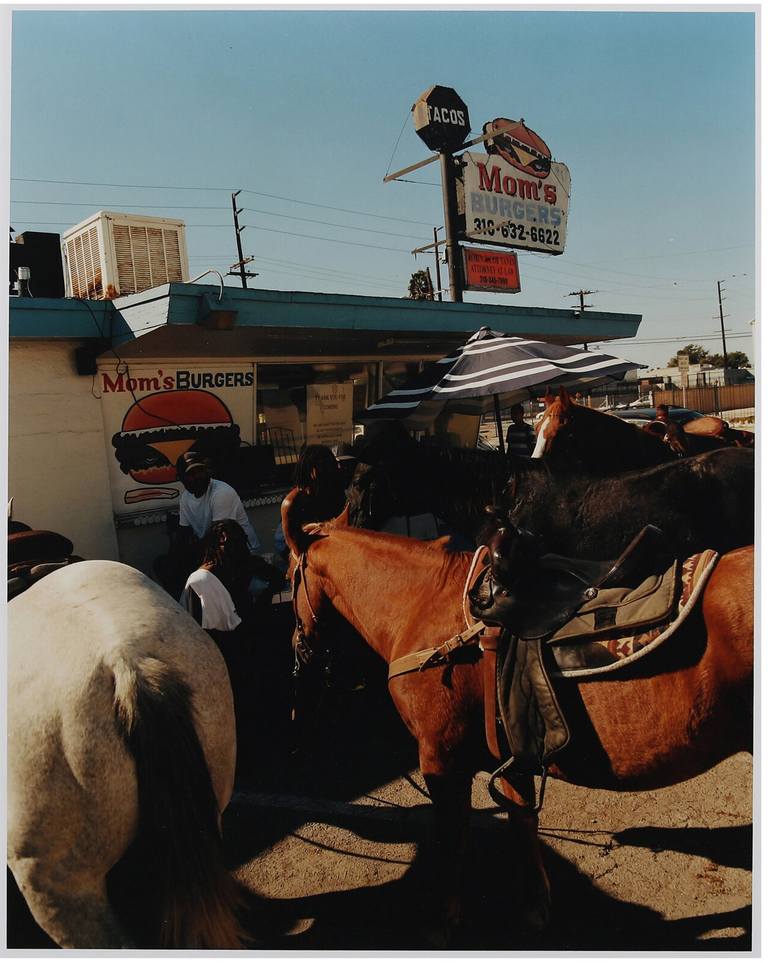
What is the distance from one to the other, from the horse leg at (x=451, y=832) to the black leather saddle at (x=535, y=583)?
2.58 feet

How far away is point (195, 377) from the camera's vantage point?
7.32m

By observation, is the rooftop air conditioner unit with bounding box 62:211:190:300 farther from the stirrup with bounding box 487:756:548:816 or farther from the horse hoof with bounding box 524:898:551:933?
the horse hoof with bounding box 524:898:551:933

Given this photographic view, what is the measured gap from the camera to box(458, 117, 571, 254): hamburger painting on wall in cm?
1197

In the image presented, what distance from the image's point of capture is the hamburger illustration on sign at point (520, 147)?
12.2m

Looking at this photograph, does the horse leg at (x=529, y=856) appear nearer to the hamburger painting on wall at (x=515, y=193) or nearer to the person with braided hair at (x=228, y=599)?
the person with braided hair at (x=228, y=599)

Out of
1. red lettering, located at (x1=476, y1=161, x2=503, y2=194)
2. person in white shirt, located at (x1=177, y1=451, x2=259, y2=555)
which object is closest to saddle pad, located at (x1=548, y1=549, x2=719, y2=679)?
person in white shirt, located at (x1=177, y1=451, x2=259, y2=555)

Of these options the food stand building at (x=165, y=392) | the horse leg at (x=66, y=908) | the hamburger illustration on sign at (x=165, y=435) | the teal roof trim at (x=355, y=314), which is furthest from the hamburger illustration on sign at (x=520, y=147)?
the horse leg at (x=66, y=908)

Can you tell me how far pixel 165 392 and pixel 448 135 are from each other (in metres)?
7.48

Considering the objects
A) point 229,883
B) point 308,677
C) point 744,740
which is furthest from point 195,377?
point 744,740

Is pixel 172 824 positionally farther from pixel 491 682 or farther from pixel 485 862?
pixel 485 862

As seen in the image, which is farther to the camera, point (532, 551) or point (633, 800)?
point (633, 800)

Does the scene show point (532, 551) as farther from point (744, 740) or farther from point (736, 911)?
point (736, 911)

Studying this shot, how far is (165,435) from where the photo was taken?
23.2 ft

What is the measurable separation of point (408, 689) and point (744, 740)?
1.21m
